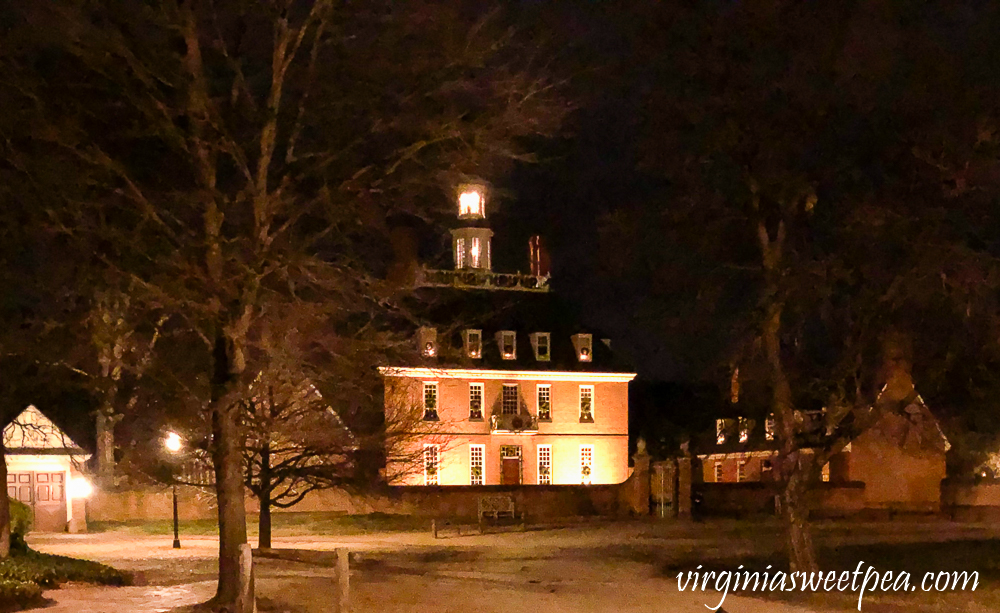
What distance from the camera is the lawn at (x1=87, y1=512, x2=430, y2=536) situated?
3516cm

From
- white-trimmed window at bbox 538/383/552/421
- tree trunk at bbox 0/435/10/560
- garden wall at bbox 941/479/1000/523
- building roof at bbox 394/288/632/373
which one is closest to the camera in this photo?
tree trunk at bbox 0/435/10/560

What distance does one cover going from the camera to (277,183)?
12.5 metres

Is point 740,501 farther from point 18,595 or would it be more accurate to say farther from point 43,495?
point 18,595

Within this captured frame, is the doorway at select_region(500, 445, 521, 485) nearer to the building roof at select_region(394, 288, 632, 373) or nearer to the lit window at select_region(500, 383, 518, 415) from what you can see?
the lit window at select_region(500, 383, 518, 415)

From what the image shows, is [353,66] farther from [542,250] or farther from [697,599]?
[542,250]

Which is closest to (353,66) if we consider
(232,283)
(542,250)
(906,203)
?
(232,283)

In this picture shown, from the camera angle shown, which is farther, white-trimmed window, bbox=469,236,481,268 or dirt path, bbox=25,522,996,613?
white-trimmed window, bbox=469,236,481,268

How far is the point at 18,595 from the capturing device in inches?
553

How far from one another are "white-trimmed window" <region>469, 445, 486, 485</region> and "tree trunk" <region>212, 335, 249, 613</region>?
35.7m

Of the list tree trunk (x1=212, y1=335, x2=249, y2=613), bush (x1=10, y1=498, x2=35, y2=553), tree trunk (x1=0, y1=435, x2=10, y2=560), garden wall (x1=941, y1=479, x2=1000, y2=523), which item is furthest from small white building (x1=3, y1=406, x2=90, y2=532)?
garden wall (x1=941, y1=479, x2=1000, y2=523)

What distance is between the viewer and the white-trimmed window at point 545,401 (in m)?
49.6

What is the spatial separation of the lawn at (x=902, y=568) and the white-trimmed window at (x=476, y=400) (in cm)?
2396

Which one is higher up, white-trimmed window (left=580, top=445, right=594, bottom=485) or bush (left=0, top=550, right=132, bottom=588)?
bush (left=0, top=550, right=132, bottom=588)

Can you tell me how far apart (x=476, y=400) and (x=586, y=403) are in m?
5.68
